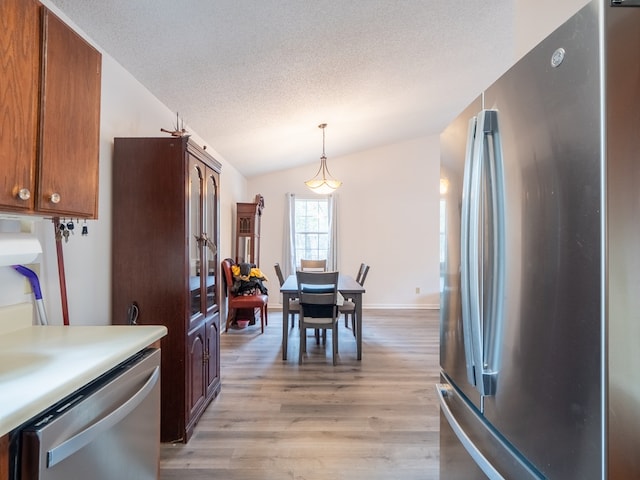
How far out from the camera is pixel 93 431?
0.84 m

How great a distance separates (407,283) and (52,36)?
19.3 feet

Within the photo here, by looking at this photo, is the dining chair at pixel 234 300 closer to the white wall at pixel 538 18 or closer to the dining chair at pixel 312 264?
the dining chair at pixel 312 264

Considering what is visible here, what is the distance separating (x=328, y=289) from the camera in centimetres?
333

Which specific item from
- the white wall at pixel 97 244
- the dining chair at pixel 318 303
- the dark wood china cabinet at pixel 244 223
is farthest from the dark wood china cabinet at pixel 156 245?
the dark wood china cabinet at pixel 244 223

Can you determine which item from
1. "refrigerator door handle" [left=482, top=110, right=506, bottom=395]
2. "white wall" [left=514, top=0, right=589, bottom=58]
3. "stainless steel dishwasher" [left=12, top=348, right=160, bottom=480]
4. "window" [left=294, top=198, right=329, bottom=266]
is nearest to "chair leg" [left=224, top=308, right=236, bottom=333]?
"window" [left=294, top=198, right=329, bottom=266]

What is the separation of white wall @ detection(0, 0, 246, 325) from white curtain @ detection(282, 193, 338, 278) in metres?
3.65

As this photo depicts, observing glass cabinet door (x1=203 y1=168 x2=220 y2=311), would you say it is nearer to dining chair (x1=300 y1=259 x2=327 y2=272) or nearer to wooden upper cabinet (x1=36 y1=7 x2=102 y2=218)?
wooden upper cabinet (x1=36 y1=7 x2=102 y2=218)

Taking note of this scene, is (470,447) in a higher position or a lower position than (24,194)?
lower

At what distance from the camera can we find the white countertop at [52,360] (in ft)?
2.42

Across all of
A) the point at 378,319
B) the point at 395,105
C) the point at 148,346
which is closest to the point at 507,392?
the point at 148,346

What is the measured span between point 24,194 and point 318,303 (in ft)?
8.12

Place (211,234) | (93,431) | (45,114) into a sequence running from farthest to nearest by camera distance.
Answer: (211,234) < (45,114) < (93,431)

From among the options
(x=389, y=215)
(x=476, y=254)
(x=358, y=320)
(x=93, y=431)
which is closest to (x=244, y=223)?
(x=358, y=320)

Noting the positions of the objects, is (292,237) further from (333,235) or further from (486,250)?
(486,250)
